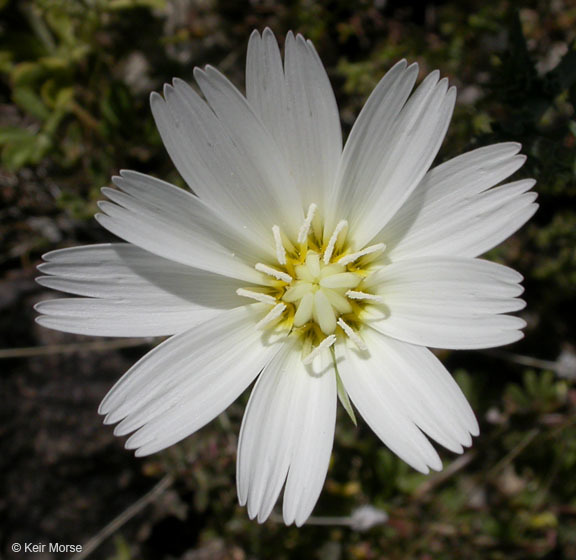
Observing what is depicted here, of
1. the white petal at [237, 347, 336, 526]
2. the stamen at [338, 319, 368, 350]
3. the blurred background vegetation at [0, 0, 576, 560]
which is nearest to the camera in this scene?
the white petal at [237, 347, 336, 526]

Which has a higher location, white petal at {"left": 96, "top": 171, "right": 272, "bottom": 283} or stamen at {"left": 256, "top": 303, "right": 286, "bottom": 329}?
white petal at {"left": 96, "top": 171, "right": 272, "bottom": 283}

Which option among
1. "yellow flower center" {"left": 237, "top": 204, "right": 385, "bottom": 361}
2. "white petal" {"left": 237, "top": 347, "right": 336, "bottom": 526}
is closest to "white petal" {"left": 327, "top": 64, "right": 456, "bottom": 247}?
"yellow flower center" {"left": 237, "top": 204, "right": 385, "bottom": 361}

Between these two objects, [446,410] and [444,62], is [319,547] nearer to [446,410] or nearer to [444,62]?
[446,410]

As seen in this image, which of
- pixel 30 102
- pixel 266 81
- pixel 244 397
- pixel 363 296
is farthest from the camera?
pixel 30 102

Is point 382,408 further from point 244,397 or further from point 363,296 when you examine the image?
point 244,397

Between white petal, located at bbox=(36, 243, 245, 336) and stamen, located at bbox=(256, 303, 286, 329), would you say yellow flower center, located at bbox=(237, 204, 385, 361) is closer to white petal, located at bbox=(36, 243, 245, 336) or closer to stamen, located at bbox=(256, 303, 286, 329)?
stamen, located at bbox=(256, 303, 286, 329)

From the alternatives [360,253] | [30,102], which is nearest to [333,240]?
[360,253]
